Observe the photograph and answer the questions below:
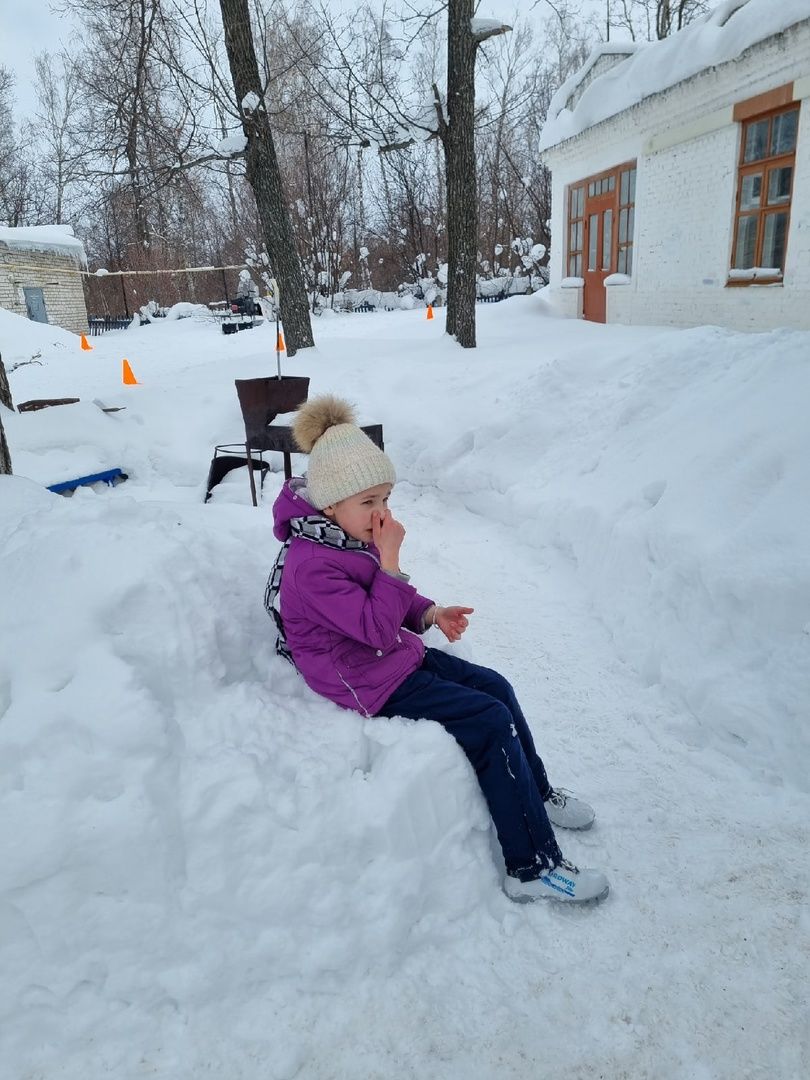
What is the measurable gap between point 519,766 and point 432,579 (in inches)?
94.8

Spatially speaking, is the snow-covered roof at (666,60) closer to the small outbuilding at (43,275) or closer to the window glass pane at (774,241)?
the window glass pane at (774,241)

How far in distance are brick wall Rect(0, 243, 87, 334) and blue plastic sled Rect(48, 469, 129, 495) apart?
57.9 ft

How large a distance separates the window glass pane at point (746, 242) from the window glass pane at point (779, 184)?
0.30 metres

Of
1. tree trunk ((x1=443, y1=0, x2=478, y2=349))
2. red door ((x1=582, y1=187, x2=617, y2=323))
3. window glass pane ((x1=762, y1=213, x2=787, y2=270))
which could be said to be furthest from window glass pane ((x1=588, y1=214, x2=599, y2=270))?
window glass pane ((x1=762, y1=213, x2=787, y2=270))

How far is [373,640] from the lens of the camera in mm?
2072

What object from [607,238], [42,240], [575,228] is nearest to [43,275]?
[42,240]

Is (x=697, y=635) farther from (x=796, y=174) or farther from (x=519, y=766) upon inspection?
(x=796, y=174)

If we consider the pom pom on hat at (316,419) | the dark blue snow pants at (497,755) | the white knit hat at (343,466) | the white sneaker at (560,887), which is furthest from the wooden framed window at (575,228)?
the white sneaker at (560,887)

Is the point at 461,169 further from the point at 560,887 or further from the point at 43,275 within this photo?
the point at 43,275

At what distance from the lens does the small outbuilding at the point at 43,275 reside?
67.3 feet

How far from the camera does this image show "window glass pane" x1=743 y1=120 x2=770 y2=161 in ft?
26.8

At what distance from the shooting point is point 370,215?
1188 inches

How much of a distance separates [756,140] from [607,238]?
3373mm

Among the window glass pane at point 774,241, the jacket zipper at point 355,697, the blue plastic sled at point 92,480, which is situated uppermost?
the window glass pane at point 774,241
